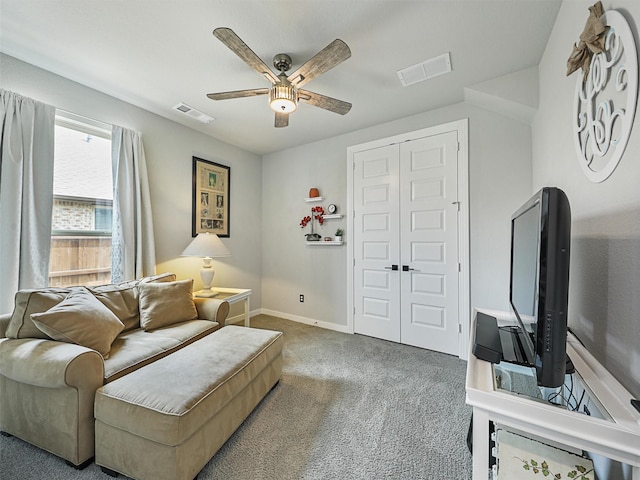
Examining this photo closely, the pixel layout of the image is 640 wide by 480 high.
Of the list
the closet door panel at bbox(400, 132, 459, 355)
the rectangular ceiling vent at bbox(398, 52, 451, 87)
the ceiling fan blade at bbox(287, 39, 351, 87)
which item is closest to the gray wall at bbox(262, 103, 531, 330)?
the closet door panel at bbox(400, 132, 459, 355)

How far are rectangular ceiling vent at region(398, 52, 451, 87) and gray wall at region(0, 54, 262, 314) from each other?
103 inches

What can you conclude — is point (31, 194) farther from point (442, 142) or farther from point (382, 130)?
point (442, 142)

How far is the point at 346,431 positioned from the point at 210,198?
3.13 meters

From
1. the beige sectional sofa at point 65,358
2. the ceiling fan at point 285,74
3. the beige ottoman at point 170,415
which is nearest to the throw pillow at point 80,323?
the beige sectional sofa at point 65,358

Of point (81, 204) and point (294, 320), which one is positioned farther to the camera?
point (294, 320)

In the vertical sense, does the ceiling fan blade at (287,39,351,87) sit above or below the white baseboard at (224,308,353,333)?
above

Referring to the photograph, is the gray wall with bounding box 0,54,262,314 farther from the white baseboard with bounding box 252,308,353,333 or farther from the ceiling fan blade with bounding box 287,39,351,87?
the ceiling fan blade with bounding box 287,39,351,87

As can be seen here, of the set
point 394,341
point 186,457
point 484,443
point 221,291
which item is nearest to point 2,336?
point 186,457

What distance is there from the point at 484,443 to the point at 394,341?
2.38 metres

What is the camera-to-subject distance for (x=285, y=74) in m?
1.96

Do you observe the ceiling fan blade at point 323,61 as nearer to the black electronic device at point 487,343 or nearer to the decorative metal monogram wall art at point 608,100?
the decorative metal monogram wall art at point 608,100

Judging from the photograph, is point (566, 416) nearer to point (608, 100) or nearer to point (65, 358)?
point (608, 100)

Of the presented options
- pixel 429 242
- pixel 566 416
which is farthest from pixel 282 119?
pixel 566 416

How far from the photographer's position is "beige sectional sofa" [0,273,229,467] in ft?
4.46
